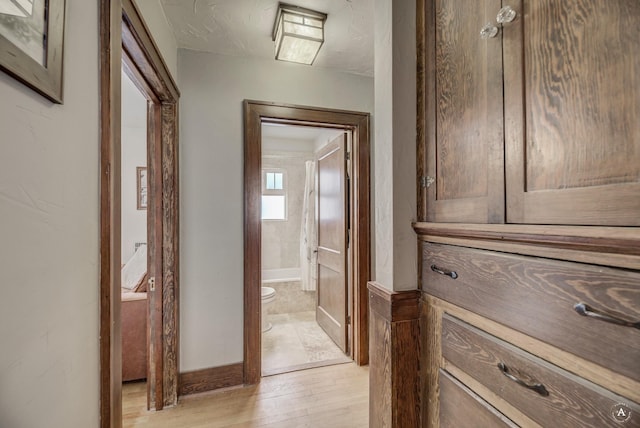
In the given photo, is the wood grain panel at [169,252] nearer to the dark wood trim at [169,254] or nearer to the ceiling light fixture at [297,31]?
the dark wood trim at [169,254]

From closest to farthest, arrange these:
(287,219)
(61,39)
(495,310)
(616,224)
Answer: (616,224) → (61,39) → (495,310) → (287,219)

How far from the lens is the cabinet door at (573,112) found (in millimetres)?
542

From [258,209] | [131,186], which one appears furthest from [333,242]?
[131,186]

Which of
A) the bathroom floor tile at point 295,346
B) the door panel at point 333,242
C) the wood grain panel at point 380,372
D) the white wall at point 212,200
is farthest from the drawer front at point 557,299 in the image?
the bathroom floor tile at point 295,346

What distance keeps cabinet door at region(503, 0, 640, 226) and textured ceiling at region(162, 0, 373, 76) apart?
4.10 ft

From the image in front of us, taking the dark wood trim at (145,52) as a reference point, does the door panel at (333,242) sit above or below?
below

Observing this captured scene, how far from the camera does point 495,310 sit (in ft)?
2.58

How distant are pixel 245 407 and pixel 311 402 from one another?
1.46ft

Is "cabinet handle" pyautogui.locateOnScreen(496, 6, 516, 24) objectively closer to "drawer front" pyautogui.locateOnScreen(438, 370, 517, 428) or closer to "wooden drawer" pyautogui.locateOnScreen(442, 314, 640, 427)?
"wooden drawer" pyautogui.locateOnScreen(442, 314, 640, 427)

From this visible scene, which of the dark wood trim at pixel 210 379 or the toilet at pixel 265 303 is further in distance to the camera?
A: the toilet at pixel 265 303

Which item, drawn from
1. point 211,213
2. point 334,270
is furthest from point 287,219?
point 211,213

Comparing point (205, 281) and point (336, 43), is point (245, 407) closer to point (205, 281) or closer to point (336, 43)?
point (205, 281)

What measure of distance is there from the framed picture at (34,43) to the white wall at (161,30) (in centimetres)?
81

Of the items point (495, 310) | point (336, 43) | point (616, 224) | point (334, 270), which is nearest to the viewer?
point (616, 224)
